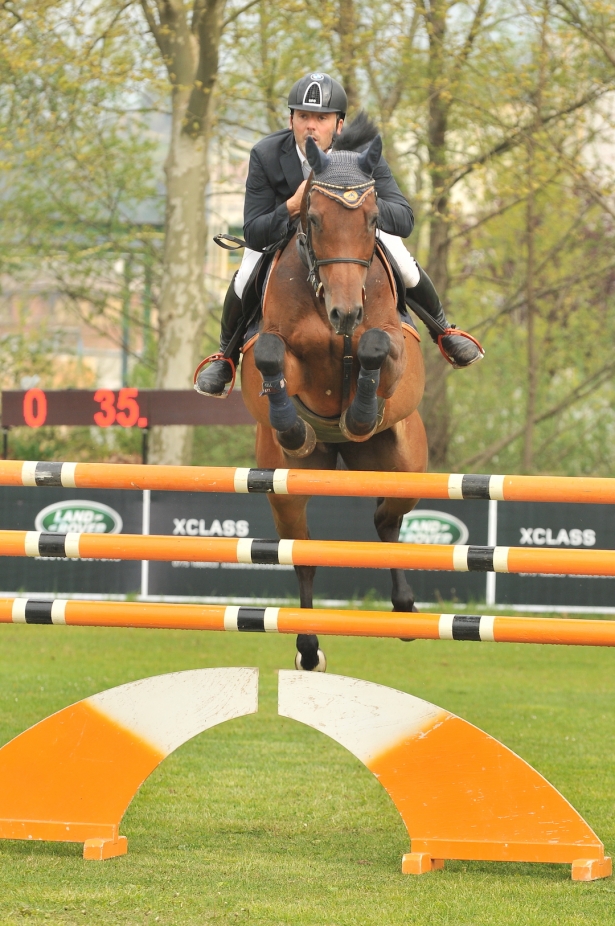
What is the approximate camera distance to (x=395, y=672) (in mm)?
9617

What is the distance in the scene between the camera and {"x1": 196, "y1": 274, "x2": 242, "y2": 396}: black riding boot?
17.3 feet

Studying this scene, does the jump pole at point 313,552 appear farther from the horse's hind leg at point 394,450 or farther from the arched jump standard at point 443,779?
the horse's hind leg at point 394,450

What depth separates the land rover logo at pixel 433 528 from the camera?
38.3 feet

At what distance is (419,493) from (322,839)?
1570 millimetres

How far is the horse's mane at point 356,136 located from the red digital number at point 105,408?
7573mm

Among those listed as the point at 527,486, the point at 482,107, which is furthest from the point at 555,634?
the point at 482,107

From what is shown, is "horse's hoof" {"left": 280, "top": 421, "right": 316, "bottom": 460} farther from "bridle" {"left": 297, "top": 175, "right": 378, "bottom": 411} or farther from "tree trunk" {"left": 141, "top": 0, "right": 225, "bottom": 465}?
"tree trunk" {"left": 141, "top": 0, "right": 225, "bottom": 465}

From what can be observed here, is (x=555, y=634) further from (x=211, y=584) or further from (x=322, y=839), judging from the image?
(x=211, y=584)

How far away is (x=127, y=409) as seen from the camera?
11.8 m

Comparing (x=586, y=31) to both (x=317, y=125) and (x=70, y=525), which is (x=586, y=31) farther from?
(x=317, y=125)

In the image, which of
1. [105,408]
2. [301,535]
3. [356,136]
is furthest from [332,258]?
[105,408]

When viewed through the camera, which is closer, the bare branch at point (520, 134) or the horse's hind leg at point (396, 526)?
the horse's hind leg at point (396, 526)

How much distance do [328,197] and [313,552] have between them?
4.22ft

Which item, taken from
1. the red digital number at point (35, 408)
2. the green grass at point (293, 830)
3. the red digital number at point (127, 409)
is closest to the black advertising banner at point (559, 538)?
the green grass at point (293, 830)
